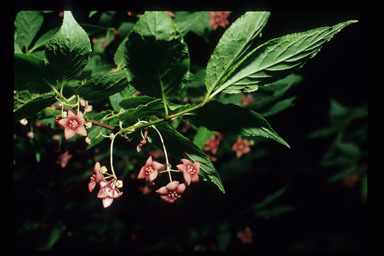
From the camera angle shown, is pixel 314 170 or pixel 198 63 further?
pixel 314 170

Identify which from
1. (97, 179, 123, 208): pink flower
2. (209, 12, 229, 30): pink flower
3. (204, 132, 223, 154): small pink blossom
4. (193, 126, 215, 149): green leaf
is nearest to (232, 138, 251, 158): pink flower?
(204, 132, 223, 154): small pink blossom

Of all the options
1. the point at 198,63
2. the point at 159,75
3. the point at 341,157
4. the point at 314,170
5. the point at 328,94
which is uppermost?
the point at 159,75

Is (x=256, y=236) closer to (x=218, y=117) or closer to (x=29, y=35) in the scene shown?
(x=218, y=117)

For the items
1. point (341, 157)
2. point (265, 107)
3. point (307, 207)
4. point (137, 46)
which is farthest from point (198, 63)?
point (307, 207)

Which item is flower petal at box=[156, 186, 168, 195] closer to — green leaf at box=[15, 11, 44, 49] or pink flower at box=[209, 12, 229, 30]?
green leaf at box=[15, 11, 44, 49]

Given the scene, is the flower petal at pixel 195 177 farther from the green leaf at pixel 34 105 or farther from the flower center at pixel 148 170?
the green leaf at pixel 34 105

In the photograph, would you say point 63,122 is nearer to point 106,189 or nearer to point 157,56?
point 106,189

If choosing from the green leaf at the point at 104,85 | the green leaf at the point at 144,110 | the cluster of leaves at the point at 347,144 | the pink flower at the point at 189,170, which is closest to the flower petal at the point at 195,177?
the pink flower at the point at 189,170

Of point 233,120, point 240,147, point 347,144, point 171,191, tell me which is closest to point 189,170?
point 171,191
